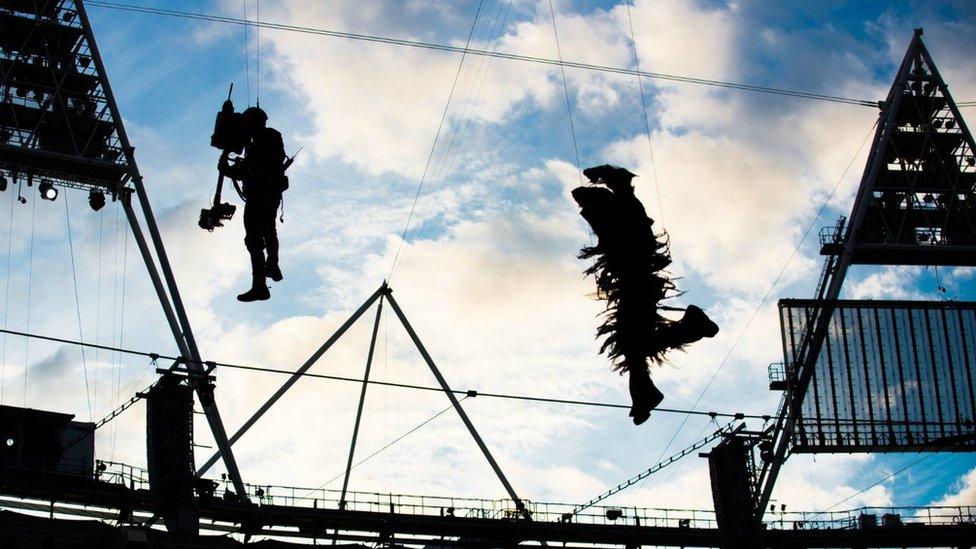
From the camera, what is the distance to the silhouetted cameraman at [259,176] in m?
14.8

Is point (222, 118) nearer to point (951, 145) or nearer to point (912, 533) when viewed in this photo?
point (912, 533)

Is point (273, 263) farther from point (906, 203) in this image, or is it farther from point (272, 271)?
point (906, 203)

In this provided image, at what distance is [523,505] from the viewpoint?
53.6 metres

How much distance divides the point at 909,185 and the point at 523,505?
29.8 meters

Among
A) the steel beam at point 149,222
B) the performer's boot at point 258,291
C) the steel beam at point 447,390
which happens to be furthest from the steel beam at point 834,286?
the performer's boot at point 258,291

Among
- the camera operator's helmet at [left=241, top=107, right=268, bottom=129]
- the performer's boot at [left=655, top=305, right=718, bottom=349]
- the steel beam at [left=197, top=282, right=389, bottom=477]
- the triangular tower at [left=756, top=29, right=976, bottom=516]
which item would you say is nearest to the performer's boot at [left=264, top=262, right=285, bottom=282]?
the camera operator's helmet at [left=241, top=107, right=268, bottom=129]

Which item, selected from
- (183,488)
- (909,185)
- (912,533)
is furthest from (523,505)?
(909,185)

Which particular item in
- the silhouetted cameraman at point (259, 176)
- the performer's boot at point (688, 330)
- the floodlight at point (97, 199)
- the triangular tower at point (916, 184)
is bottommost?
the performer's boot at point (688, 330)

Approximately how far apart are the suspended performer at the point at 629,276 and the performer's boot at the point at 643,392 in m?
0.13

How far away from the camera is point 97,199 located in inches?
2103

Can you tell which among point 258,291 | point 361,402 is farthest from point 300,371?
point 258,291

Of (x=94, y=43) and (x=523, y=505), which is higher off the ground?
(x=94, y=43)

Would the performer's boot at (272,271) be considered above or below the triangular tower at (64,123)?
below

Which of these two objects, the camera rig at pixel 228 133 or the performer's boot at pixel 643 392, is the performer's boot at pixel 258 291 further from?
the performer's boot at pixel 643 392
